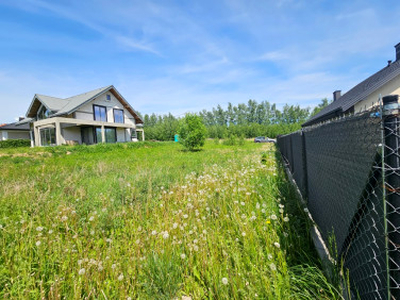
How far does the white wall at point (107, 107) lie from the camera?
20.2 metres

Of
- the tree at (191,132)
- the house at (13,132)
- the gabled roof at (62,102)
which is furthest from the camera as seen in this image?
the house at (13,132)

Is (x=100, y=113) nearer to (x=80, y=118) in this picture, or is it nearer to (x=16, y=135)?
(x=80, y=118)

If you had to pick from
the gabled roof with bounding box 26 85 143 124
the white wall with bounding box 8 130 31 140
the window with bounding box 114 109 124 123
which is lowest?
the white wall with bounding box 8 130 31 140

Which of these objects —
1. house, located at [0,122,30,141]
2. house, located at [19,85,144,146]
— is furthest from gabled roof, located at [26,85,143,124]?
house, located at [0,122,30,141]

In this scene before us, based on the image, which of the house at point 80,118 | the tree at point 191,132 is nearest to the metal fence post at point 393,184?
the tree at point 191,132

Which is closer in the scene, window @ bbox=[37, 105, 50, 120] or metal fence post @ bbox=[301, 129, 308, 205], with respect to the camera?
metal fence post @ bbox=[301, 129, 308, 205]

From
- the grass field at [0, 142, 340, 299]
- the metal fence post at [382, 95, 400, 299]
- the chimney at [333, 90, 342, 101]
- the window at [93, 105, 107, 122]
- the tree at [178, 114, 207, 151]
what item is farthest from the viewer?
the chimney at [333, 90, 342, 101]

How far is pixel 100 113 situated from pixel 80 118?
2.58m

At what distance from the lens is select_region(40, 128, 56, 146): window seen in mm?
20159

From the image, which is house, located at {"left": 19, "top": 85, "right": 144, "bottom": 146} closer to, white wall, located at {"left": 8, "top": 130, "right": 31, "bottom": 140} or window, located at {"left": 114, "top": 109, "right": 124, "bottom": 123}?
window, located at {"left": 114, "top": 109, "right": 124, "bottom": 123}

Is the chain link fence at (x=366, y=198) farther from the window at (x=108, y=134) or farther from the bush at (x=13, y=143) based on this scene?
the bush at (x=13, y=143)

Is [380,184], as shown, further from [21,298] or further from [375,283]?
[21,298]

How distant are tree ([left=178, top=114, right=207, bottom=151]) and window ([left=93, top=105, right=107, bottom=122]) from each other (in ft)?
36.1

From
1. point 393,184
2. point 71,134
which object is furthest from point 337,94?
point 71,134
